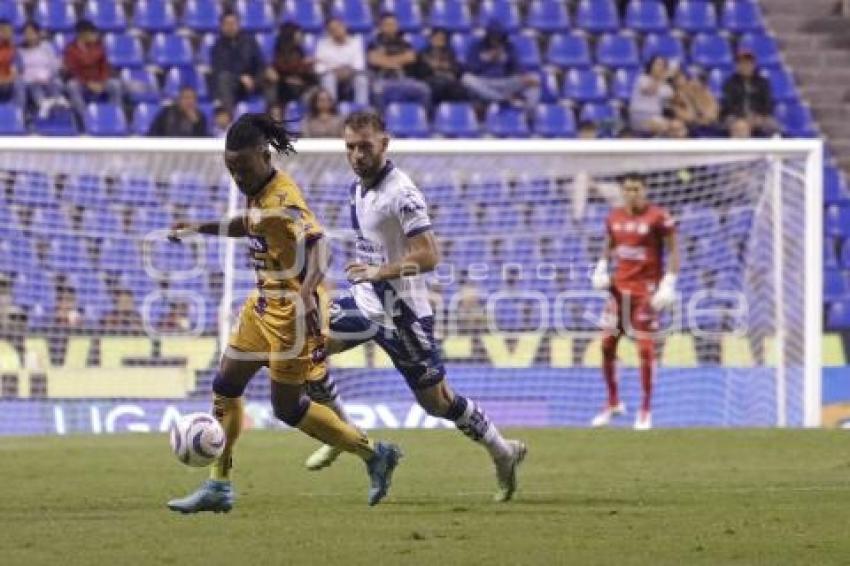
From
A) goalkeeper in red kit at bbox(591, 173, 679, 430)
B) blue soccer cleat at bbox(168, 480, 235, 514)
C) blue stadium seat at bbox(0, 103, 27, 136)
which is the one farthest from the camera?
blue stadium seat at bbox(0, 103, 27, 136)

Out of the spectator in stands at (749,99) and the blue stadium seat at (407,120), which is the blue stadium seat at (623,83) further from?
the blue stadium seat at (407,120)

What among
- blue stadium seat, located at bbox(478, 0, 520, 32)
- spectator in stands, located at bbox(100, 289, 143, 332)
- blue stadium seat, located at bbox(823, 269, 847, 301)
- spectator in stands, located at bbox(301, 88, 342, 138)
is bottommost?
blue stadium seat, located at bbox(823, 269, 847, 301)

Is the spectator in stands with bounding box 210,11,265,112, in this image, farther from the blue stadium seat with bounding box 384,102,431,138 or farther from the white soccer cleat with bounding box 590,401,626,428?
the white soccer cleat with bounding box 590,401,626,428

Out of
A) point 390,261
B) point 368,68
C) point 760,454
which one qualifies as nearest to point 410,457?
point 760,454

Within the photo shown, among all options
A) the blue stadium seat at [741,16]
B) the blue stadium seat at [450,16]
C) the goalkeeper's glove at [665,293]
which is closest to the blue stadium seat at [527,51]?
the blue stadium seat at [450,16]

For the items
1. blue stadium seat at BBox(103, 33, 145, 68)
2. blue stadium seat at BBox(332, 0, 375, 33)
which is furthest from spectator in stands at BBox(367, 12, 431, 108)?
blue stadium seat at BBox(103, 33, 145, 68)

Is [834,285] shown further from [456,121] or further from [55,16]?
[55,16]

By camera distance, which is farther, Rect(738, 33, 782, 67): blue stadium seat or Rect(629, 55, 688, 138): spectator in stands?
Rect(738, 33, 782, 67): blue stadium seat

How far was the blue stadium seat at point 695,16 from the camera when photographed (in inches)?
992

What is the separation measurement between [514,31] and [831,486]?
13791 millimetres

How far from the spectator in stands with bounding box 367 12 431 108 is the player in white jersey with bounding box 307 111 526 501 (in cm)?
1192

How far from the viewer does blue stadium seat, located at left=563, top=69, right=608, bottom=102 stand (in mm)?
24000

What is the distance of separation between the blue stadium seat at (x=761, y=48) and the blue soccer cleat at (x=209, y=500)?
16.5 metres

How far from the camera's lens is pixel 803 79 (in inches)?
1014
